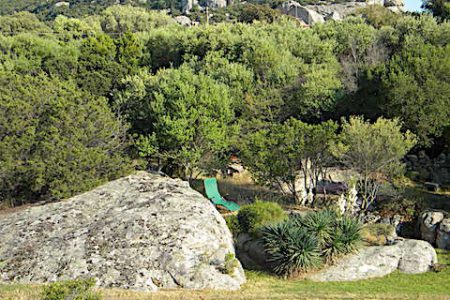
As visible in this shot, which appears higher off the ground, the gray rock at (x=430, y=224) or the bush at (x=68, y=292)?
the bush at (x=68, y=292)

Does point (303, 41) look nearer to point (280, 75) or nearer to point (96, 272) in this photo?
point (280, 75)

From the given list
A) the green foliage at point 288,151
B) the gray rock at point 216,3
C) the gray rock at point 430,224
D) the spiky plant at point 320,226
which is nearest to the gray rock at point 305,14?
the gray rock at point 216,3

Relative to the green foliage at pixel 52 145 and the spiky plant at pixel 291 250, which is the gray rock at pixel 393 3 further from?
the spiky plant at pixel 291 250

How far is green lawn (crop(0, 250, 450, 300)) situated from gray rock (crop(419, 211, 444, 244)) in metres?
3.74

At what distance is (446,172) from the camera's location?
25.0 m

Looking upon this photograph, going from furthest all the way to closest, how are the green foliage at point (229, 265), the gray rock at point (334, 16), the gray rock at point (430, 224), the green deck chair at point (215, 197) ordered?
1. the gray rock at point (334, 16)
2. the green deck chair at point (215, 197)
3. the gray rock at point (430, 224)
4. the green foliage at point (229, 265)

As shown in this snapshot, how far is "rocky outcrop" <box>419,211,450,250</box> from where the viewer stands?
16.8 metres

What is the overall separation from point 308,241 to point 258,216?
307 centimetres

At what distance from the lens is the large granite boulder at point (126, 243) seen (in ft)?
40.9

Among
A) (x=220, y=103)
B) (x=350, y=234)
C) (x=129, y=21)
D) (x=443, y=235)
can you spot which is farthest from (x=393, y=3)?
(x=350, y=234)

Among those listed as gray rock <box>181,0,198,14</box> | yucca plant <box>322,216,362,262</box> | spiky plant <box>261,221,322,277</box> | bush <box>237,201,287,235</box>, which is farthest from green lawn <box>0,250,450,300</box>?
gray rock <box>181,0,198,14</box>

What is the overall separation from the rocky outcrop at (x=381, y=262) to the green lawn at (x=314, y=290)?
0.36 metres

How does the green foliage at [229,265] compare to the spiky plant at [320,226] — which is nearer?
the green foliage at [229,265]

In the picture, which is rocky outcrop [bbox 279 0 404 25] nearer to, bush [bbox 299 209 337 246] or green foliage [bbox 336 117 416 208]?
green foliage [bbox 336 117 416 208]
